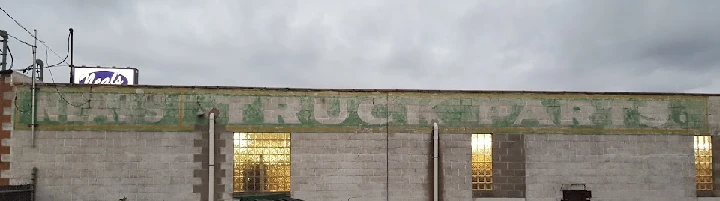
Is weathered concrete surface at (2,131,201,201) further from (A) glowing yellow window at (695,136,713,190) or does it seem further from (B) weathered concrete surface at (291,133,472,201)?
(A) glowing yellow window at (695,136,713,190)

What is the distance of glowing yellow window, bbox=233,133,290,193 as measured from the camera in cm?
1883

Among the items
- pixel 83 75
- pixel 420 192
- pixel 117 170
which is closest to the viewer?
pixel 117 170

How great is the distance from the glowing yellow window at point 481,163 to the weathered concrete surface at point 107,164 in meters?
9.31

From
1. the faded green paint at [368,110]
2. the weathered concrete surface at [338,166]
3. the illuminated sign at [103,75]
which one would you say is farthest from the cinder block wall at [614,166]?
the illuminated sign at [103,75]

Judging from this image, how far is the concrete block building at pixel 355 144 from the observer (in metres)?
18.0

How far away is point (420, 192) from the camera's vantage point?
63.4 feet

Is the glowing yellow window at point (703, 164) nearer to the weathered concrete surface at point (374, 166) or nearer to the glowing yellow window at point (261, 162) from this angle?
the weathered concrete surface at point (374, 166)

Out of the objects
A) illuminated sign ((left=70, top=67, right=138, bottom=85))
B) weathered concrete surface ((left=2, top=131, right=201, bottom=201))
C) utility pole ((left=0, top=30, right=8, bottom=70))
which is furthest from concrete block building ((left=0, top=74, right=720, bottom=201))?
illuminated sign ((left=70, top=67, right=138, bottom=85))

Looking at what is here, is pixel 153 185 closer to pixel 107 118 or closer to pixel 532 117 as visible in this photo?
pixel 107 118

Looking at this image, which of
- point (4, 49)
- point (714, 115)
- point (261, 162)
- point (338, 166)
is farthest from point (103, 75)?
point (714, 115)

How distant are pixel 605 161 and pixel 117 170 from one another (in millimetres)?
16549

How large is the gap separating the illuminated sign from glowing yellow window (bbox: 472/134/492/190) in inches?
716

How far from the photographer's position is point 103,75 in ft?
96.3

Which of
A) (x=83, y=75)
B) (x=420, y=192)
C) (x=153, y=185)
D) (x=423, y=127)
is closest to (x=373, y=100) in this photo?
(x=423, y=127)
